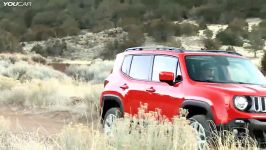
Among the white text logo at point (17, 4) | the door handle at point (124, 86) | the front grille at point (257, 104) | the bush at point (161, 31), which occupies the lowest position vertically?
the front grille at point (257, 104)

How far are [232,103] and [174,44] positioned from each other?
156 ft

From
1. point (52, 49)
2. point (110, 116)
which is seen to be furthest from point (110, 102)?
point (52, 49)

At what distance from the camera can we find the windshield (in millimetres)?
9953

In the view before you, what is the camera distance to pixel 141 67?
1106 centimetres

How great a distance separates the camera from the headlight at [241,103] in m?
9.04

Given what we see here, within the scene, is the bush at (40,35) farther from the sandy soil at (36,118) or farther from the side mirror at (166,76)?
the side mirror at (166,76)

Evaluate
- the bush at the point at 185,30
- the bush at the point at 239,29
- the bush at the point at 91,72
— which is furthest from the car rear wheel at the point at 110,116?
the bush at the point at 185,30

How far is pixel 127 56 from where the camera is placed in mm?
11766

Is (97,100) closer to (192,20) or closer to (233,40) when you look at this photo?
(233,40)

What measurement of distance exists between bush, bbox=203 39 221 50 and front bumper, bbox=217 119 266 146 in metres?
45.6

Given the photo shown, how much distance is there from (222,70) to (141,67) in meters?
1.58

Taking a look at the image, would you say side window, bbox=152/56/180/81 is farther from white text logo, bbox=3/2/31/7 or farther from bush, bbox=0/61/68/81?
white text logo, bbox=3/2/31/7

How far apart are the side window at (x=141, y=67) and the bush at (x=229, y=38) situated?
Answer: 48206 millimetres

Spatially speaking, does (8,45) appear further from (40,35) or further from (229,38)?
(229,38)
